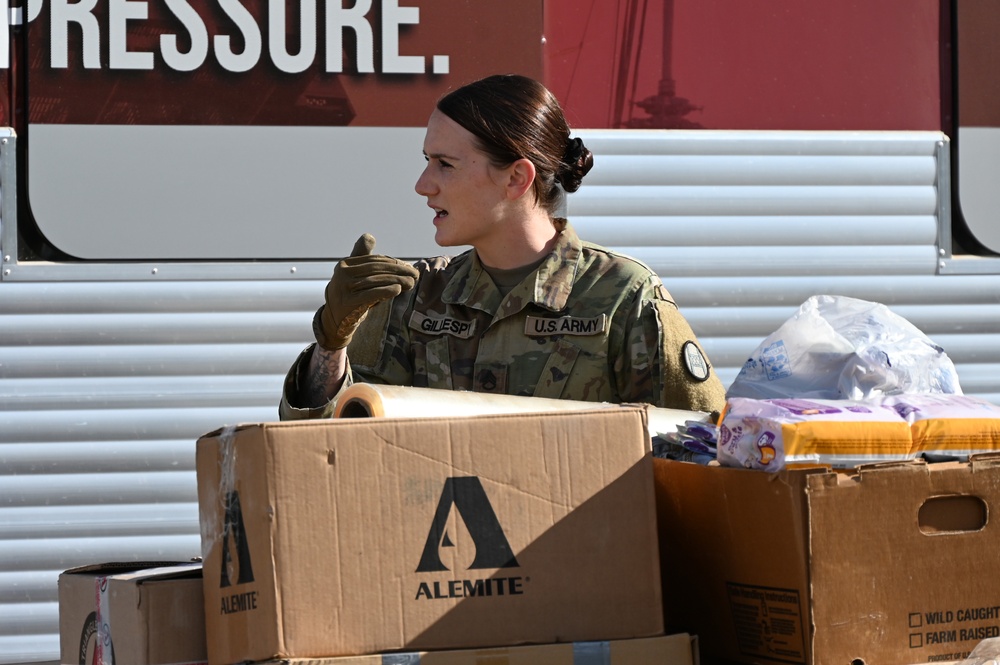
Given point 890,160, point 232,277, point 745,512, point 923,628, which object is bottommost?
point 923,628

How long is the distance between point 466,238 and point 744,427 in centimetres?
107

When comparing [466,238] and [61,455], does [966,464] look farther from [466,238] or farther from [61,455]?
[61,455]

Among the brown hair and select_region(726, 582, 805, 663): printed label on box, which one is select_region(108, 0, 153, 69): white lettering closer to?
the brown hair

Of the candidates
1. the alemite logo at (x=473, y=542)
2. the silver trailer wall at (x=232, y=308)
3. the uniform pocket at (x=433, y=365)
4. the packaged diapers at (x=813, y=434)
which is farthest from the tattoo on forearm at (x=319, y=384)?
the silver trailer wall at (x=232, y=308)

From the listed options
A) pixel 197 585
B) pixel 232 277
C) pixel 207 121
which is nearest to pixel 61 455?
pixel 232 277

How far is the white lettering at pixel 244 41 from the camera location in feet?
10.4

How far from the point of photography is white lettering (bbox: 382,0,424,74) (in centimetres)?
323

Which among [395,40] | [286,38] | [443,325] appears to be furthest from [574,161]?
[286,38]

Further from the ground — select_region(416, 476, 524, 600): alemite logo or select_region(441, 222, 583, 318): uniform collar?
select_region(441, 222, 583, 318): uniform collar

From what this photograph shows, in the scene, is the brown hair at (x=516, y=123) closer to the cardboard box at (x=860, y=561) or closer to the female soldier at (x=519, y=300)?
the female soldier at (x=519, y=300)

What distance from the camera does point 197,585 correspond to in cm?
156

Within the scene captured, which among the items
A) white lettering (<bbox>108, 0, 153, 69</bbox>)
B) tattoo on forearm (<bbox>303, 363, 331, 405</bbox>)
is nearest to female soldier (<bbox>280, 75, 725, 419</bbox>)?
tattoo on forearm (<bbox>303, 363, 331, 405</bbox>)

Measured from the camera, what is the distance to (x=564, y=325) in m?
2.42

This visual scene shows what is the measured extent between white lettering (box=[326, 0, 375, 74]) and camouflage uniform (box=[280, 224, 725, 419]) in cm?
90
